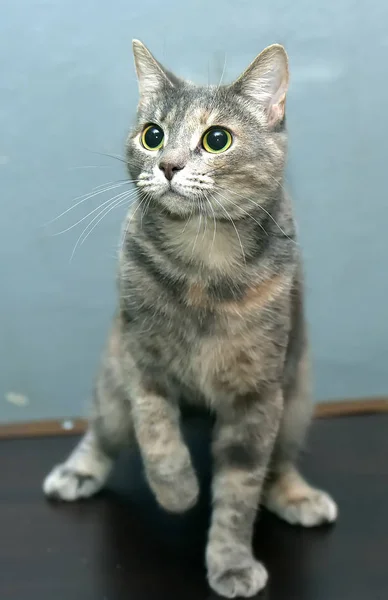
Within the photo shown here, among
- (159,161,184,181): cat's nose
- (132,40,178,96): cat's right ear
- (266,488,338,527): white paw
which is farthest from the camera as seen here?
(266,488,338,527): white paw

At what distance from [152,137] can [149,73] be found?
0.10 metres

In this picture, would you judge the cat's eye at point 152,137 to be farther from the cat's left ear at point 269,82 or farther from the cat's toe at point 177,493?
the cat's toe at point 177,493

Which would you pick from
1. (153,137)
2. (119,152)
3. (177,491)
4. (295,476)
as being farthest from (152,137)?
(295,476)

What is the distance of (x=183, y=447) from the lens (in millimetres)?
986

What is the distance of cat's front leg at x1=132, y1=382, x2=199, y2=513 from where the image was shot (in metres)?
0.97

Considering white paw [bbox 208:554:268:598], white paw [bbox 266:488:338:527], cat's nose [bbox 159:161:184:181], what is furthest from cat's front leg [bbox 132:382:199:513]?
cat's nose [bbox 159:161:184:181]

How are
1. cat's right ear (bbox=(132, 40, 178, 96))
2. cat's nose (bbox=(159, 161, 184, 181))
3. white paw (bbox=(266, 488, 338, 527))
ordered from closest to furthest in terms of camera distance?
cat's nose (bbox=(159, 161, 184, 181))
cat's right ear (bbox=(132, 40, 178, 96))
white paw (bbox=(266, 488, 338, 527))

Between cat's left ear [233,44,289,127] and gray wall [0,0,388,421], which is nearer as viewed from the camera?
cat's left ear [233,44,289,127]

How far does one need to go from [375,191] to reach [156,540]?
751 mm

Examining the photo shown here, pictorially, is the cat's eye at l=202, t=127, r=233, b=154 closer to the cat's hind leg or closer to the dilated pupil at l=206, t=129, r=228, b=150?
the dilated pupil at l=206, t=129, r=228, b=150

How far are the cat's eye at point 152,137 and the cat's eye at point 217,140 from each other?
7 centimetres

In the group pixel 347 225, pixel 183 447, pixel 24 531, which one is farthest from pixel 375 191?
pixel 24 531

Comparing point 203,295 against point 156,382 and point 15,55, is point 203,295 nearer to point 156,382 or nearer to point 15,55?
point 156,382

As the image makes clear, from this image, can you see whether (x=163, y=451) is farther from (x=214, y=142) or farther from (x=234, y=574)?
(x=214, y=142)
